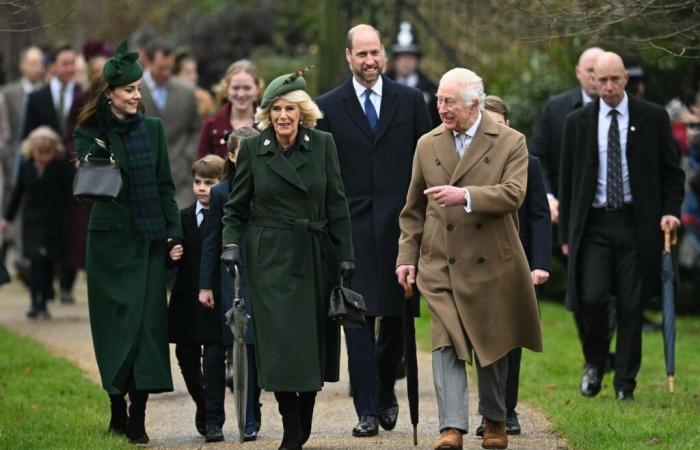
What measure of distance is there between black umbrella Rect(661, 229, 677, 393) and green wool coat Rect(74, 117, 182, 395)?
327cm

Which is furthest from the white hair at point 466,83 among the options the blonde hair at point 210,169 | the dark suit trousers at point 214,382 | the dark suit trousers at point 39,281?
the dark suit trousers at point 39,281

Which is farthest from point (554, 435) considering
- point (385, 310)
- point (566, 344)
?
point (566, 344)

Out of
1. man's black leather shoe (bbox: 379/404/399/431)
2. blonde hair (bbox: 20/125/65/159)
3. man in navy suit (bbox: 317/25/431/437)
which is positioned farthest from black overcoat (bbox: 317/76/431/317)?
blonde hair (bbox: 20/125/65/159)

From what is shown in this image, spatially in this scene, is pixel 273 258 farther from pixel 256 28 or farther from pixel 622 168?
pixel 256 28

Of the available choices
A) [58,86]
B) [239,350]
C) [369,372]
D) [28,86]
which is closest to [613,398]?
[369,372]

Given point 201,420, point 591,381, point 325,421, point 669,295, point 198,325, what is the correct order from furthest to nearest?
point 591,381, point 669,295, point 325,421, point 201,420, point 198,325

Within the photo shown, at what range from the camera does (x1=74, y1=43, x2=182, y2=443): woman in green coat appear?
9703 mm

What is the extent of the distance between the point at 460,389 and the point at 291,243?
1.14 metres

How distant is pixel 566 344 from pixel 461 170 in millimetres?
6380

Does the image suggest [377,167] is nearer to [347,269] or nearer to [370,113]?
[370,113]

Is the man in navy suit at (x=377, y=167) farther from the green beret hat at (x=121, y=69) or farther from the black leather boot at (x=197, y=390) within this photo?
the green beret hat at (x=121, y=69)

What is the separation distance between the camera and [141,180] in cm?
985

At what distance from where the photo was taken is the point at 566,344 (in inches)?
588

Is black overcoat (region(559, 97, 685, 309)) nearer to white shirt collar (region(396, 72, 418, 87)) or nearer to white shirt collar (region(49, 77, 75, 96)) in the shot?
white shirt collar (region(396, 72, 418, 87))
